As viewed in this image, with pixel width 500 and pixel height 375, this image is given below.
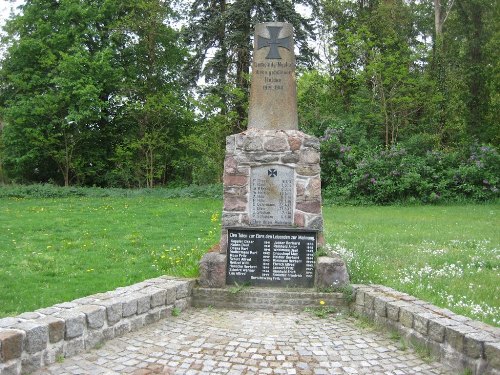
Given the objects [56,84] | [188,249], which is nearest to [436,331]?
[188,249]

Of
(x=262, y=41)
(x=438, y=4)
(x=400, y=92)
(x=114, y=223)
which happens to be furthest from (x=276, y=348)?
(x=438, y=4)

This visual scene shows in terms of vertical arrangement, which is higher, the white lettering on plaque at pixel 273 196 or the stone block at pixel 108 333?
the white lettering on plaque at pixel 273 196

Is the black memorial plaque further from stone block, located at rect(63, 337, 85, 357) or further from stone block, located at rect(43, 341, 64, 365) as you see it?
stone block, located at rect(43, 341, 64, 365)

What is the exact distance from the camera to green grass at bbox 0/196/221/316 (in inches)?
265

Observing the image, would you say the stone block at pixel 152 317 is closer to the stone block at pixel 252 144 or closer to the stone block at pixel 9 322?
the stone block at pixel 9 322

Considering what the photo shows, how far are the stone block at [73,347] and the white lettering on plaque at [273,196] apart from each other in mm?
2841

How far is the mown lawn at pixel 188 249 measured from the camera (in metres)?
6.38

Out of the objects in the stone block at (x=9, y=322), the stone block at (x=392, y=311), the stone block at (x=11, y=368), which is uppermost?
the stone block at (x=9, y=322)

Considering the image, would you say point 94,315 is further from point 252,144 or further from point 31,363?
point 252,144

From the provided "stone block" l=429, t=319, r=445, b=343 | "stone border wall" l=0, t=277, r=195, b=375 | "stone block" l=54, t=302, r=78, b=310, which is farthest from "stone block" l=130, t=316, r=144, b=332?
"stone block" l=429, t=319, r=445, b=343

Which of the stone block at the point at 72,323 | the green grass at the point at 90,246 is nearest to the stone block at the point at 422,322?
the green grass at the point at 90,246

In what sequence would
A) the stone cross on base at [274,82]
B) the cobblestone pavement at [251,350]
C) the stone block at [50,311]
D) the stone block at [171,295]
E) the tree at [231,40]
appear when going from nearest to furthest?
the cobblestone pavement at [251,350] → the stone block at [50,311] → the stone block at [171,295] → the stone cross on base at [274,82] → the tree at [231,40]

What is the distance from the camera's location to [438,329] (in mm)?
4496

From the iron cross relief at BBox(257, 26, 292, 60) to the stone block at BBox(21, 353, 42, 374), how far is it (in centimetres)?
490
